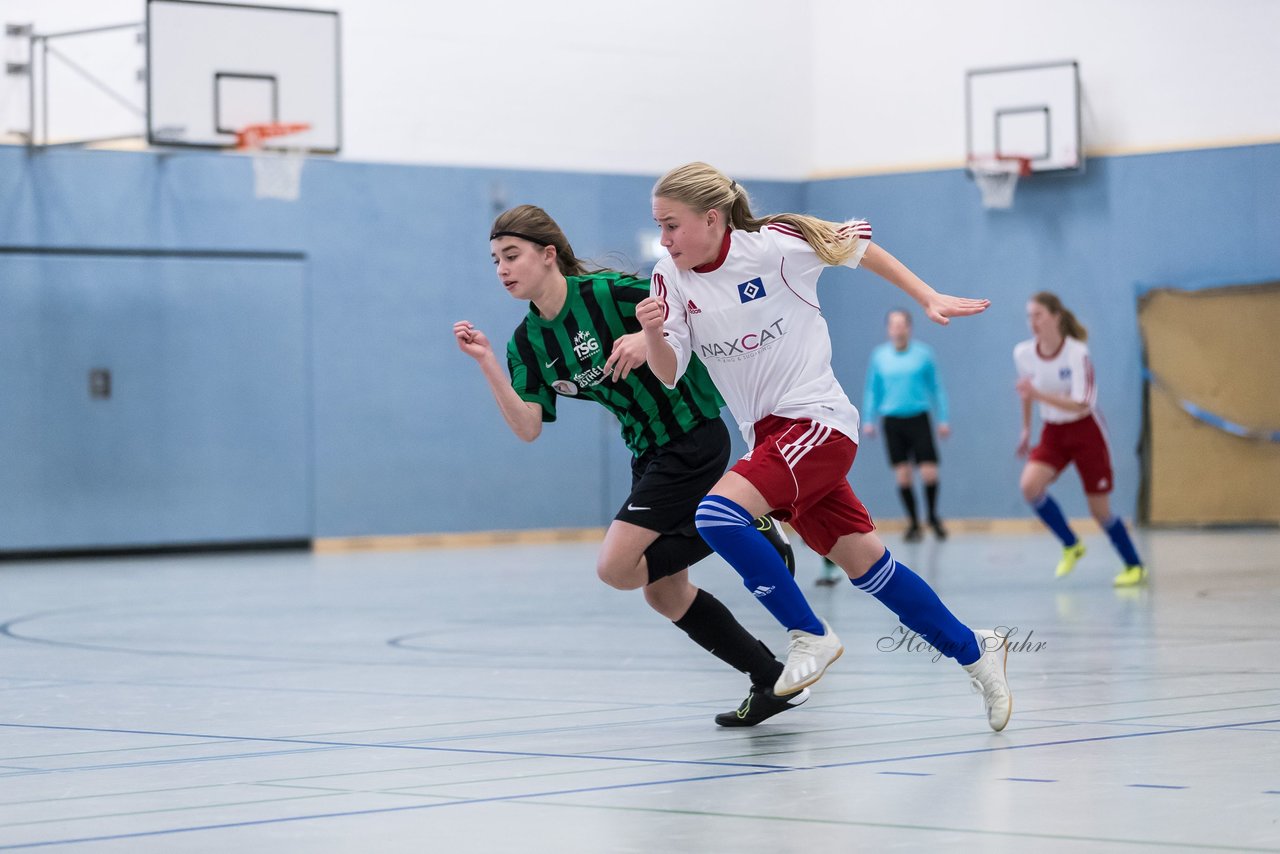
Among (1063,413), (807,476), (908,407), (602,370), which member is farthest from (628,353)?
(908,407)

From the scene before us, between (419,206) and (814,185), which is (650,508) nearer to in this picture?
(419,206)

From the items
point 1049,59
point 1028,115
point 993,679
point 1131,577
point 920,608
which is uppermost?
point 1049,59

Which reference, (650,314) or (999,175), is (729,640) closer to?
(650,314)

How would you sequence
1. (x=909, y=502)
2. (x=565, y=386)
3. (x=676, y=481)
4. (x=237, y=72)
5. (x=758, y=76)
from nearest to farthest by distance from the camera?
(x=676, y=481) → (x=565, y=386) → (x=237, y=72) → (x=909, y=502) → (x=758, y=76)

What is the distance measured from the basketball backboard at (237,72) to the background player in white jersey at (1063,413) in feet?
23.2

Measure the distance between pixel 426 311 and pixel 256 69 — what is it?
11.2 feet

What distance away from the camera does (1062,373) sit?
1123cm

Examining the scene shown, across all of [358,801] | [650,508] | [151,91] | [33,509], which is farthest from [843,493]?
[33,509]

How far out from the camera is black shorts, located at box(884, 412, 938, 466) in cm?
1736

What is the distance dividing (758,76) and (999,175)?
9.85ft

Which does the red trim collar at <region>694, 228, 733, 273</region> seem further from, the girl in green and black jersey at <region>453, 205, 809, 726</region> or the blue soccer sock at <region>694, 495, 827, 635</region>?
the blue soccer sock at <region>694, 495, 827, 635</region>

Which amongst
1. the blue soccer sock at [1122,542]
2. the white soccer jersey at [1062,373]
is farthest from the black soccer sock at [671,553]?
the white soccer jersey at [1062,373]

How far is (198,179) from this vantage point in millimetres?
16781

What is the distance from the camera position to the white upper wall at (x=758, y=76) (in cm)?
1783
